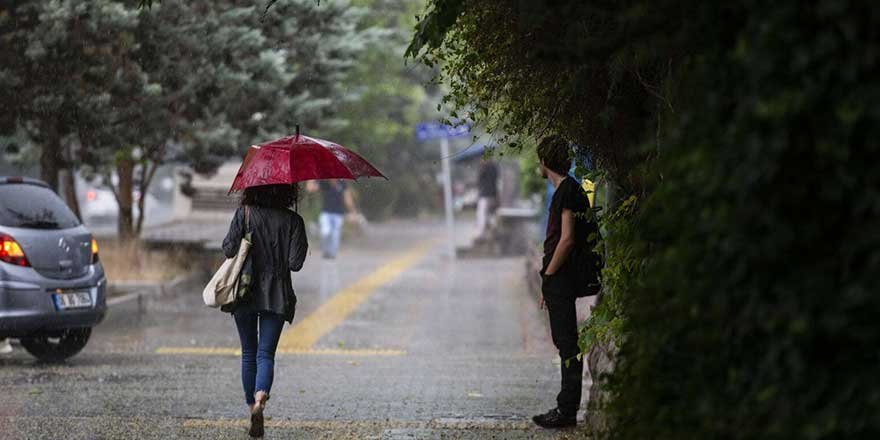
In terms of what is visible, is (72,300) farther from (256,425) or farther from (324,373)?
(256,425)

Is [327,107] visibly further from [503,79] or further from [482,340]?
[503,79]

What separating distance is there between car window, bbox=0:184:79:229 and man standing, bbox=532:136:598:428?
16.1 feet

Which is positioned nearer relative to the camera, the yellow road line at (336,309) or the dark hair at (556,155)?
the dark hair at (556,155)

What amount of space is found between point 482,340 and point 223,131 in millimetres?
4597

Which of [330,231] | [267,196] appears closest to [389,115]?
[330,231]

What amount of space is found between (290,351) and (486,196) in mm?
15422

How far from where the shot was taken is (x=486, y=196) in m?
28.1

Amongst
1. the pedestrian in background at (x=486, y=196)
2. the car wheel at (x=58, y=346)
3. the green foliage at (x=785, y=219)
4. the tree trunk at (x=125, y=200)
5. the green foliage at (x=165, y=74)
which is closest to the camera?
the green foliage at (x=785, y=219)

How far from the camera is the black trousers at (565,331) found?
26.6ft

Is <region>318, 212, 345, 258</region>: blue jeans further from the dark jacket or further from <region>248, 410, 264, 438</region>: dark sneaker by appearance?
<region>248, 410, 264, 438</region>: dark sneaker

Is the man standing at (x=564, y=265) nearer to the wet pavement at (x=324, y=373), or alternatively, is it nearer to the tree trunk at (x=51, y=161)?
the wet pavement at (x=324, y=373)

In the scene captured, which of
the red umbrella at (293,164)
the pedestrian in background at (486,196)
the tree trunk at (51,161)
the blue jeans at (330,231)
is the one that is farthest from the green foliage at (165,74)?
the pedestrian in background at (486,196)

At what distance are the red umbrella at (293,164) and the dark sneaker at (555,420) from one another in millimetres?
1696

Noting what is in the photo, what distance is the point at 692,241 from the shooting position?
395 centimetres
